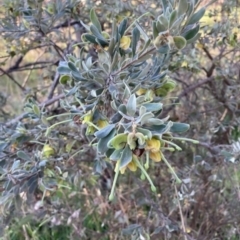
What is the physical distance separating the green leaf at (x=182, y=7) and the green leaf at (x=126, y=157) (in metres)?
0.22

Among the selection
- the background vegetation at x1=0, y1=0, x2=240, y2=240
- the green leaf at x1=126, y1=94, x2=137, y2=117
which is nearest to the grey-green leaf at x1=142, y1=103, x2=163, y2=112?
the green leaf at x1=126, y1=94, x2=137, y2=117

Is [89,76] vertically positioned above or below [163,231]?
above

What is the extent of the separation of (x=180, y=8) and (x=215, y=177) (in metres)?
0.81

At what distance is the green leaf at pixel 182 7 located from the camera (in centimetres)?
69

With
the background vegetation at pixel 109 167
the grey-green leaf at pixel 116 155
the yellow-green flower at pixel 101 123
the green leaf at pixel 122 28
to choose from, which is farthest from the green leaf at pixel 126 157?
the background vegetation at pixel 109 167

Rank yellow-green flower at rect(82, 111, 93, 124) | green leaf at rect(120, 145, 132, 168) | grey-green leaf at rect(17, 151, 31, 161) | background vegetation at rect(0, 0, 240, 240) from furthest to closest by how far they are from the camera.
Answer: background vegetation at rect(0, 0, 240, 240), grey-green leaf at rect(17, 151, 31, 161), yellow-green flower at rect(82, 111, 93, 124), green leaf at rect(120, 145, 132, 168)

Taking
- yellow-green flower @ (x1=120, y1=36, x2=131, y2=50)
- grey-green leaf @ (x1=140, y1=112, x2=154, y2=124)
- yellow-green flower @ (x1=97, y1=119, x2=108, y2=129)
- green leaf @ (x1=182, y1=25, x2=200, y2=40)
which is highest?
green leaf @ (x1=182, y1=25, x2=200, y2=40)

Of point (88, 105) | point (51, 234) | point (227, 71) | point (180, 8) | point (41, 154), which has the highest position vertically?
point (180, 8)

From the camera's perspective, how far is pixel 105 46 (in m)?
0.85

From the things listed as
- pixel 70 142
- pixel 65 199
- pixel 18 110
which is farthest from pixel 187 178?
pixel 18 110

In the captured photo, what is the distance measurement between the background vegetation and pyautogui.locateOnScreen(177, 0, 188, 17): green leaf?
375mm

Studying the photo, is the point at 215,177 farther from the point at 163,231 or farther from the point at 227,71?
the point at 227,71

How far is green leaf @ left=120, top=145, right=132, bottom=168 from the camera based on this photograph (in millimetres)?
642

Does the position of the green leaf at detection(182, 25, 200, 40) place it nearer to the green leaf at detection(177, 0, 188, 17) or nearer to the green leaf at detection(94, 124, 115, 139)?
the green leaf at detection(177, 0, 188, 17)
